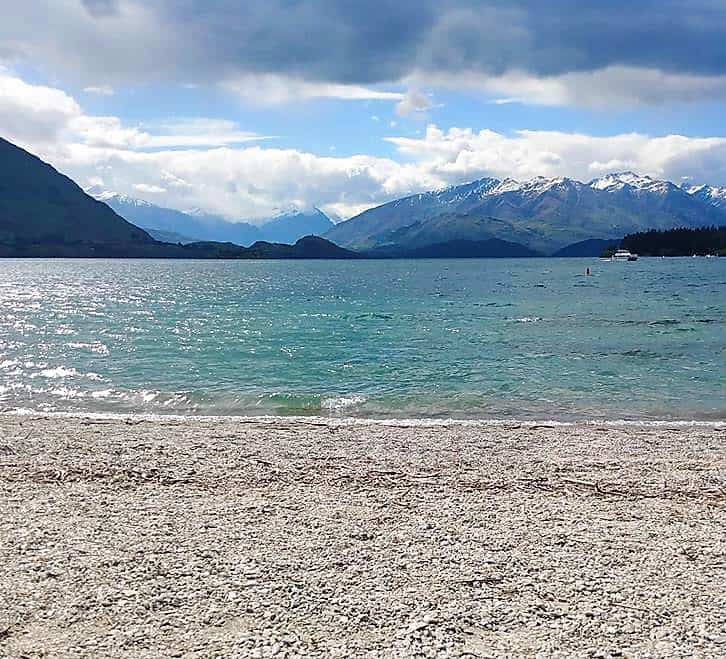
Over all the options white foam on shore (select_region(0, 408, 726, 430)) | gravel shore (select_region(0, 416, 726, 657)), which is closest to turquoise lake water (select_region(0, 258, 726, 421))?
white foam on shore (select_region(0, 408, 726, 430))

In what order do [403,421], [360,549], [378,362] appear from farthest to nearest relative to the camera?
[378,362], [403,421], [360,549]

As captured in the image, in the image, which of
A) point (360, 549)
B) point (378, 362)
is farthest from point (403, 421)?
point (378, 362)

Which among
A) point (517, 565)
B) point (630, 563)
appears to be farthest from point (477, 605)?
point (630, 563)

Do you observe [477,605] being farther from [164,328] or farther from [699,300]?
[699,300]

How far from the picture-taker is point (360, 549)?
1095 centimetres

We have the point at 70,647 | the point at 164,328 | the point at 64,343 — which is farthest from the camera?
the point at 164,328

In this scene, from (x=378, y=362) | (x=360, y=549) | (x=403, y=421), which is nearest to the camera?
(x=360, y=549)

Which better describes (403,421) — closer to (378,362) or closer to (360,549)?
(360,549)

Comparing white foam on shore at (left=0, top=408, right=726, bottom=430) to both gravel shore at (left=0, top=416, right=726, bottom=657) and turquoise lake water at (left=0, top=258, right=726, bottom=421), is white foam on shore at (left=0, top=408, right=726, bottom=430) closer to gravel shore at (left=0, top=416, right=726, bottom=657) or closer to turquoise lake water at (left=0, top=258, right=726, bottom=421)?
turquoise lake water at (left=0, top=258, right=726, bottom=421)

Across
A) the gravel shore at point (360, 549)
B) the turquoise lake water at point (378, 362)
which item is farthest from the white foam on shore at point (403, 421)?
the gravel shore at point (360, 549)

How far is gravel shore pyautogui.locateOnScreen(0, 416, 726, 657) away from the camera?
8344 millimetres

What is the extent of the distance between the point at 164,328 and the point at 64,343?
10832 millimetres

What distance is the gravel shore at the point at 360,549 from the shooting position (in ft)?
27.4

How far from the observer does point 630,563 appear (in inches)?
413
